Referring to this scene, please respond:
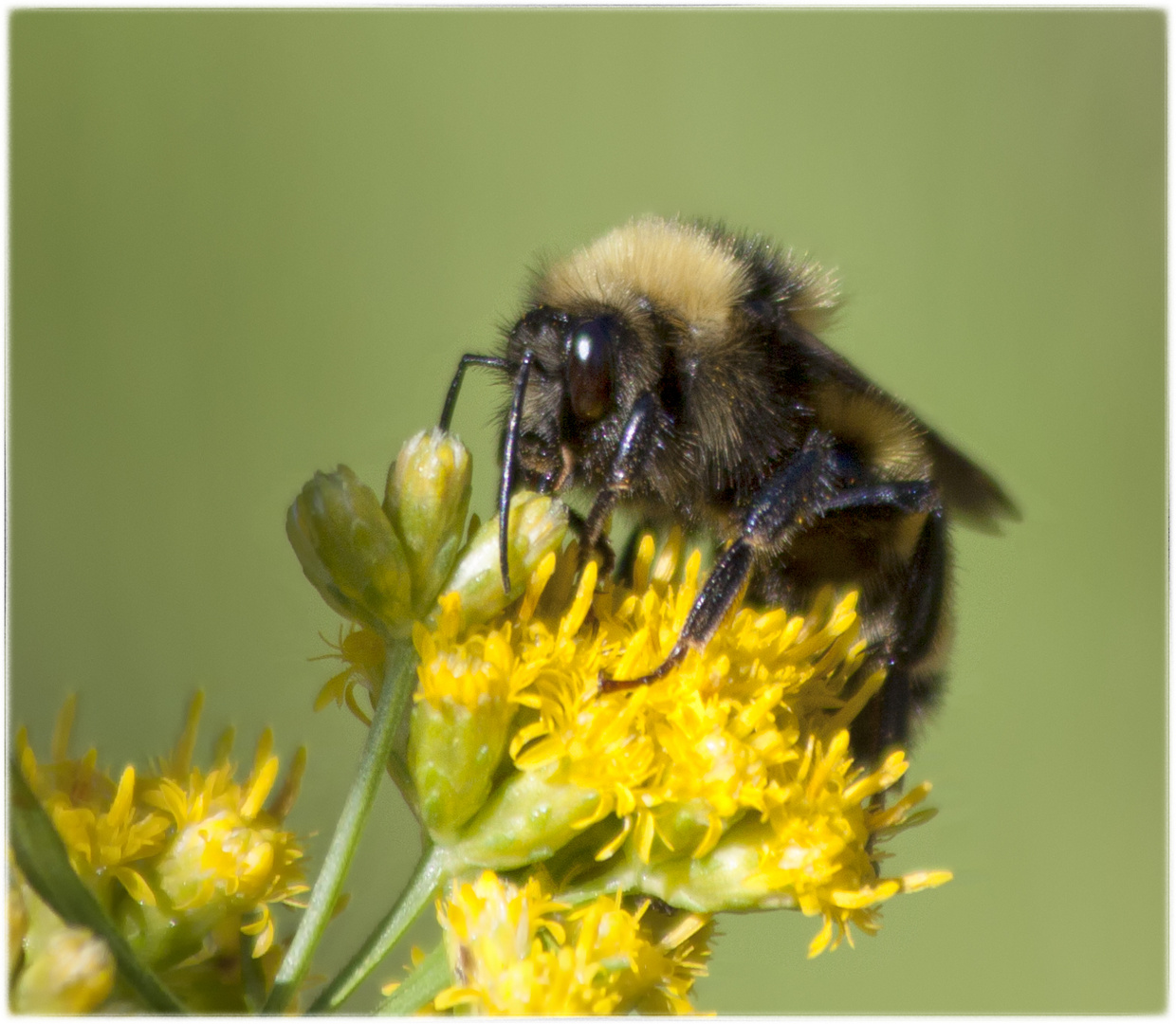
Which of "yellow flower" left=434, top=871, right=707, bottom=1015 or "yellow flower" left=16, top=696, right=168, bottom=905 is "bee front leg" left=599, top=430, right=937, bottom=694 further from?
"yellow flower" left=16, top=696, right=168, bottom=905

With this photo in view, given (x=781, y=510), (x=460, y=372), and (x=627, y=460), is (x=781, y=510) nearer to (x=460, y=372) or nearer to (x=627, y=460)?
(x=627, y=460)

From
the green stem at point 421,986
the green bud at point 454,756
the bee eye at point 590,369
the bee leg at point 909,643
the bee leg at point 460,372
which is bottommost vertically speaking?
the green stem at point 421,986

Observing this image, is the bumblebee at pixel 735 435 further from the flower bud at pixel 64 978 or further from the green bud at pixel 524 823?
the flower bud at pixel 64 978

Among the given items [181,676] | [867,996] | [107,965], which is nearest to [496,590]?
[107,965]

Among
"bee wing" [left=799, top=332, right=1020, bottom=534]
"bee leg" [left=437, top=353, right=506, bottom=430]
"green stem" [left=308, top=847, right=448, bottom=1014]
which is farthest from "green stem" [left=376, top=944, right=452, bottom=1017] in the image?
"bee wing" [left=799, top=332, right=1020, bottom=534]

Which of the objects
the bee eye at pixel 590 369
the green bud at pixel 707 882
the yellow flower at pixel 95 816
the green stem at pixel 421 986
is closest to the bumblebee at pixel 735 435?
the bee eye at pixel 590 369

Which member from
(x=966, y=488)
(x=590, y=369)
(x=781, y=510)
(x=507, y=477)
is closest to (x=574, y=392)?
(x=590, y=369)

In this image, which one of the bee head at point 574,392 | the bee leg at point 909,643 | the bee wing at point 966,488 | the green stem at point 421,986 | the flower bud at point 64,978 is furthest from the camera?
the bee wing at point 966,488

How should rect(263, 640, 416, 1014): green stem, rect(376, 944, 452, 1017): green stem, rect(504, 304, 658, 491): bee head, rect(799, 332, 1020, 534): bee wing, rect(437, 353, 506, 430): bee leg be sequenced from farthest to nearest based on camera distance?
rect(799, 332, 1020, 534): bee wing → rect(437, 353, 506, 430): bee leg → rect(504, 304, 658, 491): bee head → rect(376, 944, 452, 1017): green stem → rect(263, 640, 416, 1014): green stem
